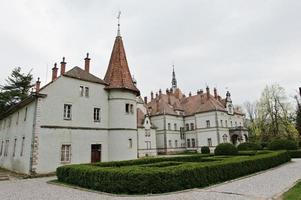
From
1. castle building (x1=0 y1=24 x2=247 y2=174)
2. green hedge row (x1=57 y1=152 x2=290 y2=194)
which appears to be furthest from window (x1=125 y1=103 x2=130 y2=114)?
green hedge row (x1=57 y1=152 x2=290 y2=194)

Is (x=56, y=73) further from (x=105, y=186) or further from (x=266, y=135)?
(x=266, y=135)

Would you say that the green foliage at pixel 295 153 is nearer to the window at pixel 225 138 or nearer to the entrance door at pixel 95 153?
the window at pixel 225 138

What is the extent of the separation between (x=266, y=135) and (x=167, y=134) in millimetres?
18478

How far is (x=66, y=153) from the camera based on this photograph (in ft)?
65.5

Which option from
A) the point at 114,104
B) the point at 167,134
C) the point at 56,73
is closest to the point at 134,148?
the point at 114,104

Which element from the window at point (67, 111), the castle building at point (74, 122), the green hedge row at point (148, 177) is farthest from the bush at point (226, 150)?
the window at point (67, 111)

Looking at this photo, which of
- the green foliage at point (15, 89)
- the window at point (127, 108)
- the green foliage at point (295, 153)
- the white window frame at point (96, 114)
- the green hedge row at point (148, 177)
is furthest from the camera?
the green foliage at point (15, 89)

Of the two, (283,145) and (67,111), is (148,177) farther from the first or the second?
(283,145)

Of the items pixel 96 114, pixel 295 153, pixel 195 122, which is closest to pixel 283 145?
pixel 295 153

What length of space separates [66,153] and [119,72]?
9.65 meters

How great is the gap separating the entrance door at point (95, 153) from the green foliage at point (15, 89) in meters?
25.1

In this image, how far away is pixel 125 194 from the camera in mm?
10141

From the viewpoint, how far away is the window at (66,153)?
19.8 m

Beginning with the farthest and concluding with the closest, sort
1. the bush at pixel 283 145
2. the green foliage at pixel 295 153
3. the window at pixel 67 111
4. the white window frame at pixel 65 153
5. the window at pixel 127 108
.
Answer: the bush at pixel 283 145, the green foliage at pixel 295 153, the window at pixel 127 108, the window at pixel 67 111, the white window frame at pixel 65 153
